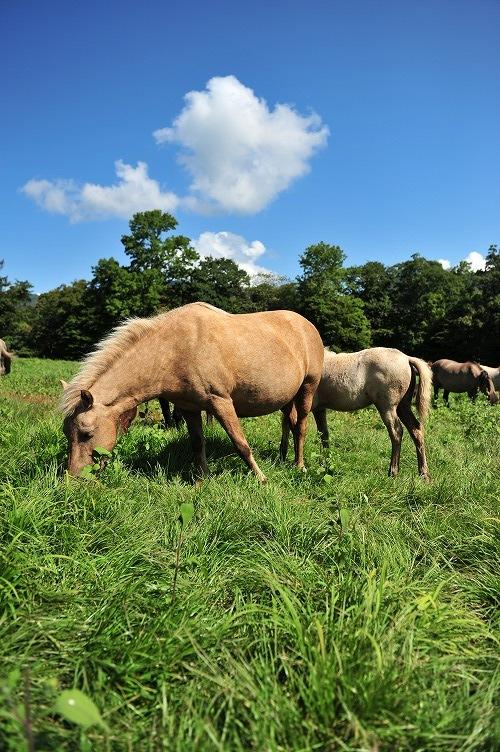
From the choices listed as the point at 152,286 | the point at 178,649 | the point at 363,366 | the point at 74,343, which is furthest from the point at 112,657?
the point at 74,343

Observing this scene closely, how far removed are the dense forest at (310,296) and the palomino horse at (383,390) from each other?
38771 millimetres

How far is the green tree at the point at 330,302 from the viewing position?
4762 cm

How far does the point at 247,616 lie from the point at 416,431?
4869 mm

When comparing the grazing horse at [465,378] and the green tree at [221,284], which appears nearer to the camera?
the grazing horse at [465,378]

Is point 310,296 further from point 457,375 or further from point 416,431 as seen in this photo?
point 416,431

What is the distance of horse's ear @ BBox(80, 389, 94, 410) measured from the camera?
394 centimetres

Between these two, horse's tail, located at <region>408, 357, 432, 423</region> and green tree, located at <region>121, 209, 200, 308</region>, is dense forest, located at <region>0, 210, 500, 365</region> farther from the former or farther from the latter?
horse's tail, located at <region>408, 357, 432, 423</region>

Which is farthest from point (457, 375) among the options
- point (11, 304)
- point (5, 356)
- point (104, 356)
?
point (11, 304)

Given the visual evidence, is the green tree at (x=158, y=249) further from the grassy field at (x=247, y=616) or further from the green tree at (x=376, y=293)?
the grassy field at (x=247, y=616)

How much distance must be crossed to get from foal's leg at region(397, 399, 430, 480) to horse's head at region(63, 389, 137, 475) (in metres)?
3.96

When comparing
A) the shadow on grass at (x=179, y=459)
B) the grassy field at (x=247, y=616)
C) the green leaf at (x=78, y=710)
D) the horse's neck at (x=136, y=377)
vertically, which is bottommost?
the grassy field at (x=247, y=616)

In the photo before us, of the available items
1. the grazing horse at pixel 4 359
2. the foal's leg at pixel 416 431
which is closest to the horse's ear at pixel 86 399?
the foal's leg at pixel 416 431

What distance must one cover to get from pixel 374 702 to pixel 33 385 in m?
16.6

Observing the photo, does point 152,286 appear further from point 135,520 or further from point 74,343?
point 135,520
